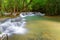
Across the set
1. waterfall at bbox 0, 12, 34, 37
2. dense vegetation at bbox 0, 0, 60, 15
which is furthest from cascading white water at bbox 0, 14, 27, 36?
dense vegetation at bbox 0, 0, 60, 15

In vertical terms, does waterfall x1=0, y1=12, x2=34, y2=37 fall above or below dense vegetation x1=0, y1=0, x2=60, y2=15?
above

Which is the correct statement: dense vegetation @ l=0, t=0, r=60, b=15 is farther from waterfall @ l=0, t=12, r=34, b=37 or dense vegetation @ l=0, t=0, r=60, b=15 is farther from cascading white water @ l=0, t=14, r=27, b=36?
cascading white water @ l=0, t=14, r=27, b=36

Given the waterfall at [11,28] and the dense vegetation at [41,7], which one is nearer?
the waterfall at [11,28]

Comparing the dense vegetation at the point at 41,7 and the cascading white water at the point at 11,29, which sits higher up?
the cascading white water at the point at 11,29

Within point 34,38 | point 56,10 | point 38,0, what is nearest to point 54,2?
point 56,10

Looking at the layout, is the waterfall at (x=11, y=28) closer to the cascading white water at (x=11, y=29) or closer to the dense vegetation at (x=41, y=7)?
the cascading white water at (x=11, y=29)

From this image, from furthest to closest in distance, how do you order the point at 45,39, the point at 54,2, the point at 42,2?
the point at 42,2
the point at 54,2
the point at 45,39

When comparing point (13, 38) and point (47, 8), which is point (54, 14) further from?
point (13, 38)

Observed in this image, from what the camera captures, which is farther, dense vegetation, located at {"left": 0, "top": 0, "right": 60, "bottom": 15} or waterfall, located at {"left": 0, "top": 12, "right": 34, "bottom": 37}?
dense vegetation, located at {"left": 0, "top": 0, "right": 60, "bottom": 15}

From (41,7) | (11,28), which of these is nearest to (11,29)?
(11,28)

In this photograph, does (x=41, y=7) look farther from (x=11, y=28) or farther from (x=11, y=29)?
(x=11, y=29)

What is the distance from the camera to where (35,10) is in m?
28.1

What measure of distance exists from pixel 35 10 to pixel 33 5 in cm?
108

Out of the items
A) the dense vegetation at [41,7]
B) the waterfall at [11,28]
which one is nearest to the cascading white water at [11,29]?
the waterfall at [11,28]
